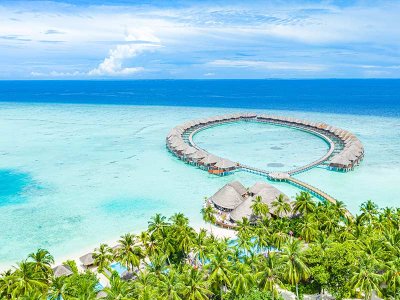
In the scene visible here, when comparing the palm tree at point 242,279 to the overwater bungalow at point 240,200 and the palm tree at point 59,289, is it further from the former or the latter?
the overwater bungalow at point 240,200

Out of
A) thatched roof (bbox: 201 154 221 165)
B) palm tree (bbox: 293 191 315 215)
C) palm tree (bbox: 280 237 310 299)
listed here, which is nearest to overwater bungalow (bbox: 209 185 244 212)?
palm tree (bbox: 293 191 315 215)

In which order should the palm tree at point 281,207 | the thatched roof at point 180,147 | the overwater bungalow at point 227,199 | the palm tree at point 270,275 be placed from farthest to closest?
the thatched roof at point 180,147 → the overwater bungalow at point 227,199 → the palm tree at point 281,207 → the palm tree at point 270,275

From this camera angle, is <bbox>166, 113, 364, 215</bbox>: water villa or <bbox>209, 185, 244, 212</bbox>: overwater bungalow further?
<bbox>166, 113, 364, 215</bbox>: water villa

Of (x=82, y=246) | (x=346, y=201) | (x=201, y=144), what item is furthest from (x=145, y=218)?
(x=201, y=144)

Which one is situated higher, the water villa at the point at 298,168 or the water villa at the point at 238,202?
the water villa at the point at 238,202

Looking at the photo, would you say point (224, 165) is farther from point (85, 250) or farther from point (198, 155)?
point (85, 250)

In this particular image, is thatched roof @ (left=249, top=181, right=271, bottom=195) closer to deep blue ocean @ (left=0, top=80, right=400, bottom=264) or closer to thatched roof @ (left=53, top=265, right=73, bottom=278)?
deep blue ocean @ (left=0, top=80, right=400, bottom=264)

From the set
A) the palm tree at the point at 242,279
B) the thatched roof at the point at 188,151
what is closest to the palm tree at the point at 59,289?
the palm tree at the point at 242,279
